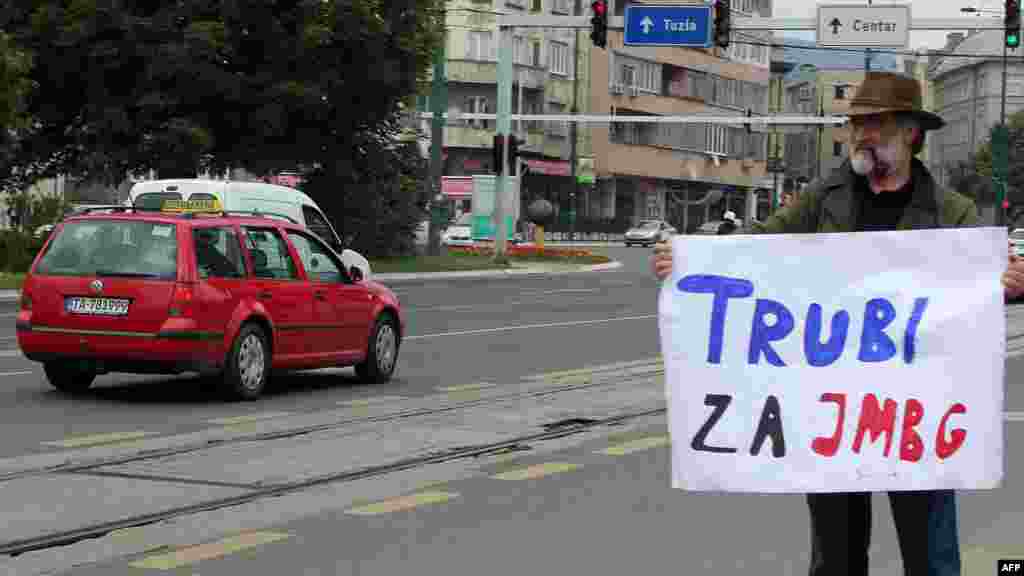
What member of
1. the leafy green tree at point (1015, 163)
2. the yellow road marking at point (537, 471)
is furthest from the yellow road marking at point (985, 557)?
Answer: the leafy green tree at point (1015, 163)

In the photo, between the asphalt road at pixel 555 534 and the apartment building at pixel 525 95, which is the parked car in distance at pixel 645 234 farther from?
the asphalt road at pixel 555 534

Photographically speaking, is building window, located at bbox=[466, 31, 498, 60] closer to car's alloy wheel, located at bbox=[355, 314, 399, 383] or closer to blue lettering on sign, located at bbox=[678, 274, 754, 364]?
car's alloy wheel, located at bbox=[355, 314, 399, 383]

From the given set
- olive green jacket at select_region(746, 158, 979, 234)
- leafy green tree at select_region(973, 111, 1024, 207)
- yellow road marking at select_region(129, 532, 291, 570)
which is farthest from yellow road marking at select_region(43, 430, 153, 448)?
leafy green tree at select_region(973, 111, 1024, 207)

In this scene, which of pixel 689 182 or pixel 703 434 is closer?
pixel 703 434

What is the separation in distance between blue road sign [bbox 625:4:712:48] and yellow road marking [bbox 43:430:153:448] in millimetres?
33139

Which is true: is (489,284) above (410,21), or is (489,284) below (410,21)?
below

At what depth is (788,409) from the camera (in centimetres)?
570

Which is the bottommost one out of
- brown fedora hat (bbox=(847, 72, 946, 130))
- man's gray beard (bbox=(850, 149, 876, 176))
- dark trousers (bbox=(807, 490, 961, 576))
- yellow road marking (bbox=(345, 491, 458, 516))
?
yellow road marking (bbox=(345, 491, 458, 516))

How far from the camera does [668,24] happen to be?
149ft

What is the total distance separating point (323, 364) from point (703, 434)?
443 inches

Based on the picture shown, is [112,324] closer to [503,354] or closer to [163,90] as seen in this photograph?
[503,354]

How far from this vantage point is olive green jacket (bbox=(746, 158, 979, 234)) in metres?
5.73

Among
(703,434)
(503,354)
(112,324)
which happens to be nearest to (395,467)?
(112,324)

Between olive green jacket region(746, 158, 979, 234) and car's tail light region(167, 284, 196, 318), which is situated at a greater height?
olive green jacket region(746, 158, 979, 234)
